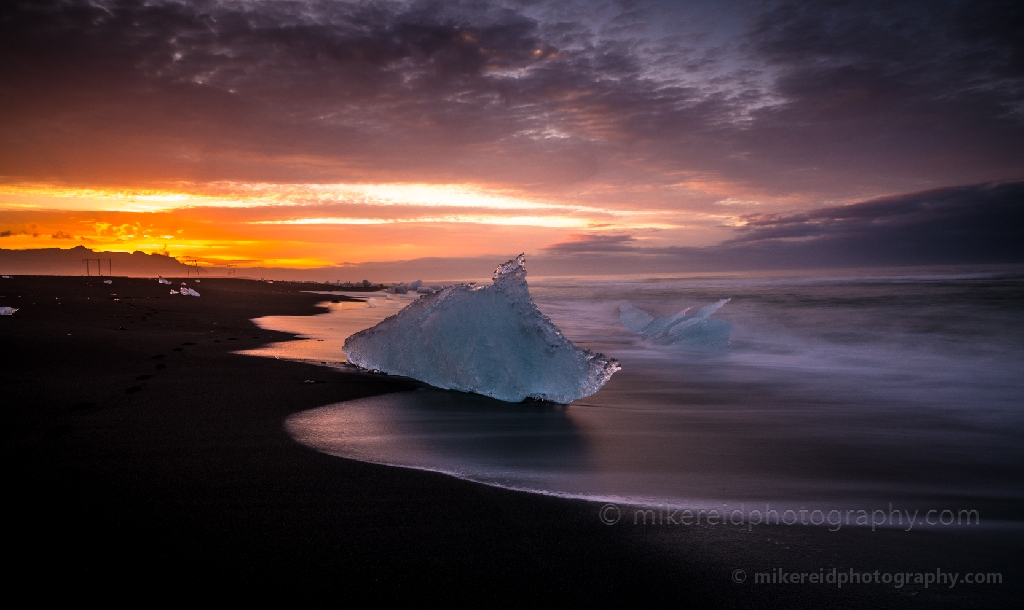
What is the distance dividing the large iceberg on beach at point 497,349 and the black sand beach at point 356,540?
2.09 metres

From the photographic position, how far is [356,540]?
2.38 metres

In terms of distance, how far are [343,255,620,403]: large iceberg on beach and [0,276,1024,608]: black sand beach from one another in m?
2.09

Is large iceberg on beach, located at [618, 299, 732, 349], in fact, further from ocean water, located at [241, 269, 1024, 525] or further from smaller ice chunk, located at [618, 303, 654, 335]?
smaller ice chunk, located at [618, 303, 654, 335]

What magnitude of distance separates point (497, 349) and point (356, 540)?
10.9ft

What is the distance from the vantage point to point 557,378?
5.41 meters

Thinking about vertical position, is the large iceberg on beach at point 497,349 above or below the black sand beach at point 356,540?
above

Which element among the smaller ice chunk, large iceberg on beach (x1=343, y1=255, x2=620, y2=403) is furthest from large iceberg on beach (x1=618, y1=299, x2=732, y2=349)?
large iceberg on beach (x1=343, y1=255, x2=620, y2=403)

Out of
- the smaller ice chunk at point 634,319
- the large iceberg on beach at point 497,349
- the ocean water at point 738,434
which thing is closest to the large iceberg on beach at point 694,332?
the ocean water at point 738,434

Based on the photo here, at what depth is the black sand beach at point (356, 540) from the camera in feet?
6.73

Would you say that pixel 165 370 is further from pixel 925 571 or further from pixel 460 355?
pixel 925 571

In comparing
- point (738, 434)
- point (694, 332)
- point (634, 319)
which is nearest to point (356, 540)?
point (738, 434)

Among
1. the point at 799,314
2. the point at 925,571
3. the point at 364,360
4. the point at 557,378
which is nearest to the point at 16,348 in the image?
the point at 364,360

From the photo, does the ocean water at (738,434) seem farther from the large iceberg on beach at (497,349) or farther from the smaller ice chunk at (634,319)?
the smaller ice chunk at (634,319)

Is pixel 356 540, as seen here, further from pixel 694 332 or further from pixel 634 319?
pixel 634 319
